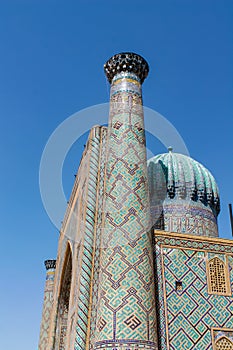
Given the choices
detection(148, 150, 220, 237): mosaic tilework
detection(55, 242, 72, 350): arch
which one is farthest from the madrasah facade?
detection(148, 150, 220, 237): mosaic tilework

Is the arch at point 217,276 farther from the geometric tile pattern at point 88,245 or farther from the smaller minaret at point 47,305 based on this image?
the smaller minaret at point 47,305

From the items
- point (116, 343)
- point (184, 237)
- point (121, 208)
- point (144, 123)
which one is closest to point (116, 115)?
point (144, 123)

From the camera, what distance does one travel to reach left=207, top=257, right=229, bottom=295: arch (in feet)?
22.0

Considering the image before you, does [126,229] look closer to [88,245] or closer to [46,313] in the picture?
[88,245]

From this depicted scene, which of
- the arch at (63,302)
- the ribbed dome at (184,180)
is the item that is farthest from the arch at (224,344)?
the ribbed dome at (184,180)

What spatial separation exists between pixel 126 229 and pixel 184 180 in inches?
201

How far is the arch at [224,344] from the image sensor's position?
6207 millimetres

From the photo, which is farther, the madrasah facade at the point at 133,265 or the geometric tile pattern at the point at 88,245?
the geometric tile pattern at the point at 88,245

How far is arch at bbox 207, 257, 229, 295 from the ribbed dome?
372 centimetres

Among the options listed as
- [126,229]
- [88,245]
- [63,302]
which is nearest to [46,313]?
[63,302]

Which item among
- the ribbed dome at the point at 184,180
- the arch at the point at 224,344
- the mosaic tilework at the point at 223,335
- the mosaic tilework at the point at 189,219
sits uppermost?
the ribbed dome at the point at 184,180

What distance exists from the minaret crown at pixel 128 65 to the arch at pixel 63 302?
4249 millimetres

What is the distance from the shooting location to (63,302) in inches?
416

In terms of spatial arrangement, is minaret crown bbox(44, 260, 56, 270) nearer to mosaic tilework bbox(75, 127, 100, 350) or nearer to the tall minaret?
mosaic tilework bbox(75, 127, 100, 350)
